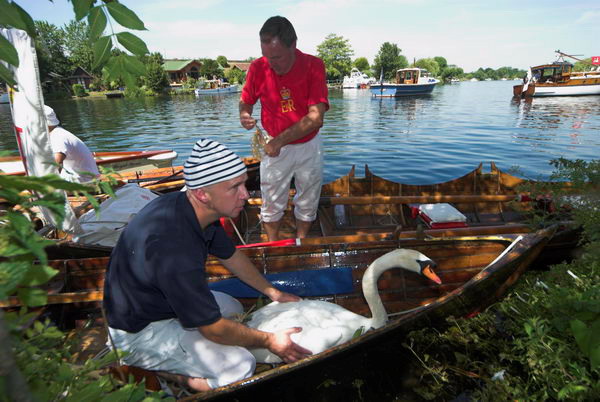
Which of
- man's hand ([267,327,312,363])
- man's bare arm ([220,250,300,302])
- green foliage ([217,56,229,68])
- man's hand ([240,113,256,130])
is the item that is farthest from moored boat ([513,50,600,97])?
green foliage ([217,56,229,68])

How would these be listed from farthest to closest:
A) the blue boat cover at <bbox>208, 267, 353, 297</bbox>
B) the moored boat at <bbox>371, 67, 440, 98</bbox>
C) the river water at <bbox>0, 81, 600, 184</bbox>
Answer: the moored boat at <bbox>371, 67, 440, 98</bbox> → the river water at <bbox>0, 81, 600, 184</bbox> → the blue boat cover at <bbox>208, 267, 353, 297</bbox>

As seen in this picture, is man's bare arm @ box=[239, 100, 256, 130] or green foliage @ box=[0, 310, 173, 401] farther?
man's bare arm @ box=[239, 100, 256, 130]

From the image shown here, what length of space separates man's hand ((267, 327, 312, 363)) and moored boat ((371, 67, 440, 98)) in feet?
142

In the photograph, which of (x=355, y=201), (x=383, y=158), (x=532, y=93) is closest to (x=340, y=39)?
(x=532, y=93)

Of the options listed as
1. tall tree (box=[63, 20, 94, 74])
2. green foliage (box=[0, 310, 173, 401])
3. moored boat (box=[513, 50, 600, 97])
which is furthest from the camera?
moored boat (box=[513, 50, 600, 97])

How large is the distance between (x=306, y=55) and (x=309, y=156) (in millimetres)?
1303

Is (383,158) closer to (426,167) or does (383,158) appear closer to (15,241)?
(426,167)

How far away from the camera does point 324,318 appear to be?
3027mm

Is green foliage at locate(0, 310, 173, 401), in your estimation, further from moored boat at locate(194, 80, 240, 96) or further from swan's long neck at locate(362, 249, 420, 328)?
moored boat at locate(194, 80, 240, 96)

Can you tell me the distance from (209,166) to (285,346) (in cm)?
145

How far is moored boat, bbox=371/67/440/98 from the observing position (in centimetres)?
4550

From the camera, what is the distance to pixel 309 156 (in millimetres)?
4613

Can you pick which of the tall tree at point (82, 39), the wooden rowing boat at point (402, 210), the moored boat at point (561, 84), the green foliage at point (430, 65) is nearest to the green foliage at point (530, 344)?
the wooden rowing boat at point (402, 210)

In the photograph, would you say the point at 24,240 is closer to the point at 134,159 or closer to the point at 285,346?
the point at 285,346
